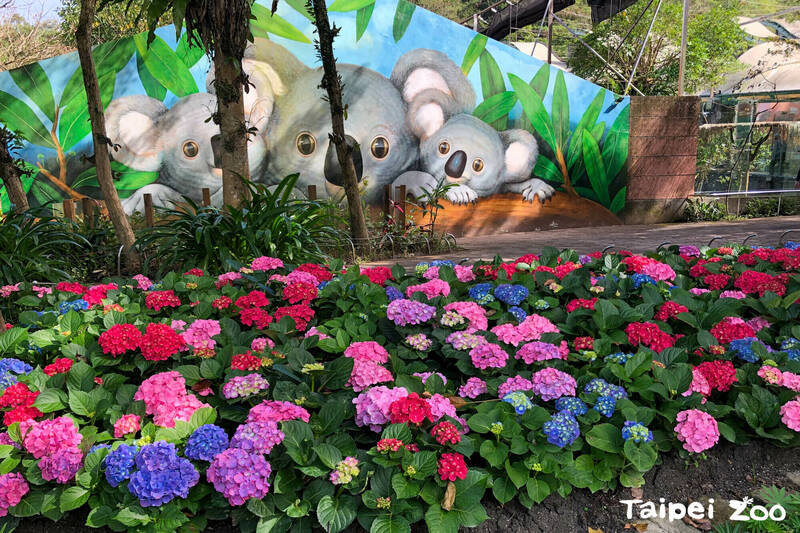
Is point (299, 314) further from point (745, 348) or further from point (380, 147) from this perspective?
point (380, 147)

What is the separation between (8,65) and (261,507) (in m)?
14.8

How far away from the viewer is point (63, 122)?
24.1 ft

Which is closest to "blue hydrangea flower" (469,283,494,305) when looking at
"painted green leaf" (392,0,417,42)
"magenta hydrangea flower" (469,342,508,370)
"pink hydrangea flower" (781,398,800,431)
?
"magenta hydrangea flower" (469,342,508,370)

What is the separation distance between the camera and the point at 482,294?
2.64 meters

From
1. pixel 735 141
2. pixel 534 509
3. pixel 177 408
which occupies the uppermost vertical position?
pixel 735 141

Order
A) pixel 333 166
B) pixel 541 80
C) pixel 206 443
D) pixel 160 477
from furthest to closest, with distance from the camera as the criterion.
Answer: pixel 541 80, pixel 333 166, pixel 206 443, pixel 160 477

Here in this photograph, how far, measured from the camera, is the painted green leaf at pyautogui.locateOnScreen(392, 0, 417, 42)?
27.7 feet

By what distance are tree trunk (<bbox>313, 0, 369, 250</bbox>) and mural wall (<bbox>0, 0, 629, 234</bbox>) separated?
44.1 inches

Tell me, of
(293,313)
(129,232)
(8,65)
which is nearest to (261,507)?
(293,313)

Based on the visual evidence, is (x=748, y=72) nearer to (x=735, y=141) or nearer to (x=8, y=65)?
(x=735, y=141)

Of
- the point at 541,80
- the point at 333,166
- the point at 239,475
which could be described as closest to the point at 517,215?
the point at 541,80

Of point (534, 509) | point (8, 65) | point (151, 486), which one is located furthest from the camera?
point (8, 65)

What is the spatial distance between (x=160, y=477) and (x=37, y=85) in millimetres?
7416

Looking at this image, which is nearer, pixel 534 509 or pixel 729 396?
pixel 534 509
